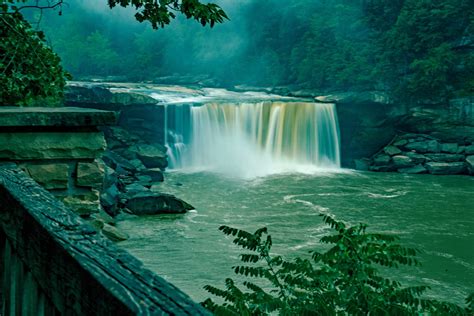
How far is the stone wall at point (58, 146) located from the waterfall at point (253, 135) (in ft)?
76.0

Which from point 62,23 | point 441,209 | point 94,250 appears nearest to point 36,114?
point 94,250

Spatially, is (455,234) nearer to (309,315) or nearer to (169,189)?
(169,189)

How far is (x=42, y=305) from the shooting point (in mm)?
1554

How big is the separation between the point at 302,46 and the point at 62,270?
4046 cm

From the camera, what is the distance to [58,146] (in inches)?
134

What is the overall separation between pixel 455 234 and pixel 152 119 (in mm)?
16521

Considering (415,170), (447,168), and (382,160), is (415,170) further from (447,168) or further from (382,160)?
(382,160)

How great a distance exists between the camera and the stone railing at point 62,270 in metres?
1.12

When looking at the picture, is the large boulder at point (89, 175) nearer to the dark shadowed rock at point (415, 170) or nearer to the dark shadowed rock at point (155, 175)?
the dark shadowed rock at point (155, 175)

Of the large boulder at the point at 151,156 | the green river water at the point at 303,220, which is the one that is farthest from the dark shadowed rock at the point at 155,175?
the large boulder at the point at 151,156

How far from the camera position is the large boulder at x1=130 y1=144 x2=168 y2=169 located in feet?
79.9

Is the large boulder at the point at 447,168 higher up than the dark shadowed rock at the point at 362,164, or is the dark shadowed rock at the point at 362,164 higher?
the large boulder at the point at 447,168

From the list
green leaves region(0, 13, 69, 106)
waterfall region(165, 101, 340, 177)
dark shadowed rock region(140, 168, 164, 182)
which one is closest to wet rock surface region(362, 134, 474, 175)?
waterfall region(165, 101, 340, 177)

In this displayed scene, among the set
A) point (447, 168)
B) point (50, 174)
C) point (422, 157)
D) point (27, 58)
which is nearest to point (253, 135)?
point (422, 157)
